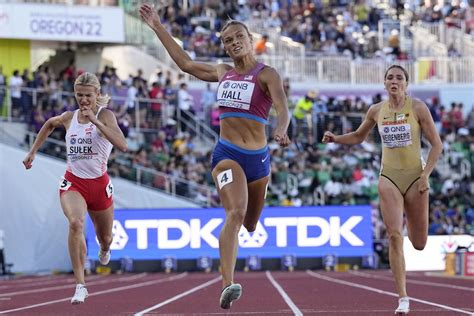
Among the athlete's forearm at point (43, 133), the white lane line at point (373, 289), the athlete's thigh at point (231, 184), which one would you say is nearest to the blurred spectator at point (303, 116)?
the white lane line at point (373, 289)

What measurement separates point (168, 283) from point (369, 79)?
17.6m

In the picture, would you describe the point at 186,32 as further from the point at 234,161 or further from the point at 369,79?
the point at 234,161

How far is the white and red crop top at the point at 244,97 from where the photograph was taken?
11.0 metres

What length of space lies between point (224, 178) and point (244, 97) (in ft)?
2.22

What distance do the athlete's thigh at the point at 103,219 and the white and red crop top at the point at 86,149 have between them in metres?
0.43

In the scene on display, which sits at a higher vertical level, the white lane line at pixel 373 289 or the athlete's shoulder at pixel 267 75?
the athlete's shoulder at pixel 267 75

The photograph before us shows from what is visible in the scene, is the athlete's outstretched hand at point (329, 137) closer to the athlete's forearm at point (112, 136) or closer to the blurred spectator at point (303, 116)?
the athlete's forearm at point (112, 136)

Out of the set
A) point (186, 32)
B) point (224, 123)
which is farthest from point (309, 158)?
point (224, 123)

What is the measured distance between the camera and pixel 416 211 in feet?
39.8

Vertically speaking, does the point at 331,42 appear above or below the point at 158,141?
above

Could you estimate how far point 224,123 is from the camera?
11117 mm

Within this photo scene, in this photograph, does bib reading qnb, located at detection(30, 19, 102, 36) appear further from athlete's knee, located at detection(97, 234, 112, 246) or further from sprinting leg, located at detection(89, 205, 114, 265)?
athlete's knee, located at detection(97, 234, 112, 246)

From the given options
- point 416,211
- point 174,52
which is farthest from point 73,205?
point 416,211

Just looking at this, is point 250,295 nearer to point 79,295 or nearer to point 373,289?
point 373,289
